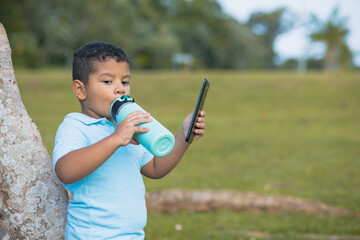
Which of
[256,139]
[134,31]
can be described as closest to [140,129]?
[256,139]

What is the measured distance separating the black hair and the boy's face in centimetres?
2

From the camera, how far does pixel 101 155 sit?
1871 millimetres

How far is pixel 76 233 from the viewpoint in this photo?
78.9 inches

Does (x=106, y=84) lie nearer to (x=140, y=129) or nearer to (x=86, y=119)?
(x=86, y=119)

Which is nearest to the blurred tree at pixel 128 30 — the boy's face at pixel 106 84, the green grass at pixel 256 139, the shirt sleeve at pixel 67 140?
the green grass at pixel 256 139

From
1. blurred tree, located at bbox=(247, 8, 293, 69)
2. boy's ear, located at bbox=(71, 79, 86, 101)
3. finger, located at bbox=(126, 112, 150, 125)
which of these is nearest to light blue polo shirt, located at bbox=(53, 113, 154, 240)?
boy's ear, located at bbox=(71, 79, 86, 101)

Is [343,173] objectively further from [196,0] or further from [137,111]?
[196,0]

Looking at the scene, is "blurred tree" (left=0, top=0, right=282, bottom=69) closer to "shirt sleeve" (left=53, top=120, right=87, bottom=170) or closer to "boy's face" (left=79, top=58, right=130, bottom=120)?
"boy's face" (left=79, top=58, right=130, bottom=120)

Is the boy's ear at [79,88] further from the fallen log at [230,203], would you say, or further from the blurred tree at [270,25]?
the blurred tree at [270,25]

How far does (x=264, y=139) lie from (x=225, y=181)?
182 inches

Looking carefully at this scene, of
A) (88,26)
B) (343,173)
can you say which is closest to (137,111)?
(343,173)

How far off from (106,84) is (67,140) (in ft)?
1.14

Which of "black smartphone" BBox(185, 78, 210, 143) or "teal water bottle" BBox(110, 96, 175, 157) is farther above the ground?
"black smartphone" BBox(185, 78, 210, 143)

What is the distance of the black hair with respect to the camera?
7.08ft
